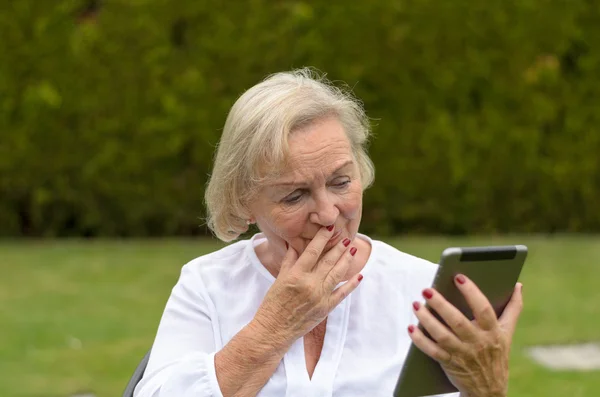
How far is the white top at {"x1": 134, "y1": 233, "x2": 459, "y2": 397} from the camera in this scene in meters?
2.60

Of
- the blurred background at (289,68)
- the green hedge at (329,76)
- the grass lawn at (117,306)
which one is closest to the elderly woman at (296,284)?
the grass lawn at (117,306)

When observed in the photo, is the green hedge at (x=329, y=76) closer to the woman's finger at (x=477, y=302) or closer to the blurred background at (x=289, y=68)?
the blurred background at (x=289, y=68)

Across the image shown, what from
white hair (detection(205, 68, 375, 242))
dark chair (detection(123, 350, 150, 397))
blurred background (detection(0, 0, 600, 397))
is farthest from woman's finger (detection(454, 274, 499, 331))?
blurred background (detection(0, 0, 600, 397))

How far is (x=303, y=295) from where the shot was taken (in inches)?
98.8

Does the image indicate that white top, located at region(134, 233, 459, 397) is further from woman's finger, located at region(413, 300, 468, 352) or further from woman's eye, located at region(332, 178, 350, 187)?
woman's finger, located at region(413, 300, 468, 352)

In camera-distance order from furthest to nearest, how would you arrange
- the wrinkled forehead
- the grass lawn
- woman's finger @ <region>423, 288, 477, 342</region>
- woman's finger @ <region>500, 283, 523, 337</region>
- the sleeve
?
the grass lawn, the wrinkled forehead, the sleeve, woman's finger @ <region>500, 283, 523, 337</region>, woman's finger @ <region>423, 288, 477, 342</region>


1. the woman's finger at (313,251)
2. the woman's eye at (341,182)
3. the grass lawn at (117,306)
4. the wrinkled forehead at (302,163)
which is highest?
the wrinkled forehead at (302,163)

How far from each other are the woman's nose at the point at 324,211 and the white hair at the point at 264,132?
0.47 feet

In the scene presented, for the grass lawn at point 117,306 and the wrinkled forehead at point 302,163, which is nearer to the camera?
the wrinkled forehead at point 302,163

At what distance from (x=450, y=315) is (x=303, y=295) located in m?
0.44

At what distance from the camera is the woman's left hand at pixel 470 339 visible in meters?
2.23

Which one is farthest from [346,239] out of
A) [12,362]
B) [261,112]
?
[12,362]

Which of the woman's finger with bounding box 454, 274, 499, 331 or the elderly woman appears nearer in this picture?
the woman's finger with bounding box 454, 274, 499, 331

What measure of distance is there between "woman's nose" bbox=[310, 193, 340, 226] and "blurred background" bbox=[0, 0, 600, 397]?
5768mm
